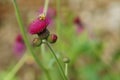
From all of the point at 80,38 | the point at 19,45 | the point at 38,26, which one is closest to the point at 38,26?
the point at 38,26

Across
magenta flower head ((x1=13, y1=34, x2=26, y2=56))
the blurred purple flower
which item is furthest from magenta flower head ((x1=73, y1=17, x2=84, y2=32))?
magenta flower head ((x1=13, y1=34, x2=26, y2=56))

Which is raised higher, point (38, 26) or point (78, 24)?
point (38, 26)

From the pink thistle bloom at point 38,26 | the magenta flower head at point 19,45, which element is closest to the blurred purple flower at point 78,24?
the magenta flower head at point 19,45

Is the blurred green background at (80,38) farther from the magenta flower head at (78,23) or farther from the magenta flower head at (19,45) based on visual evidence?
the magenta flower head at (19,45)

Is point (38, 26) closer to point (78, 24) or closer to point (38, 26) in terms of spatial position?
point (38, 26)

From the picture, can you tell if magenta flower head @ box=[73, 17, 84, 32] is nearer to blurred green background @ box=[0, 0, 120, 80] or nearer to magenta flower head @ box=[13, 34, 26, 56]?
blurred green background @ box=[0, 0, 120, 80]

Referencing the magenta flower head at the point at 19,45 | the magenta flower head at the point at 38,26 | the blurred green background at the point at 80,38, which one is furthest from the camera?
the blurred green background at the point at 80,38

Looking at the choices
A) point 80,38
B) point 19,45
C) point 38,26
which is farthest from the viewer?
point 80,38

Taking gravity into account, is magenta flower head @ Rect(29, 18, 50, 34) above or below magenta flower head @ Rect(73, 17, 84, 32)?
above

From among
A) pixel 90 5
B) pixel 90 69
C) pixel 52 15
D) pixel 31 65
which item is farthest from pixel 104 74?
pixel 90 5

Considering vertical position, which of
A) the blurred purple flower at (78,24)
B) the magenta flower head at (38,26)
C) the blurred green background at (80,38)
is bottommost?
the blurred green background at (80,38)

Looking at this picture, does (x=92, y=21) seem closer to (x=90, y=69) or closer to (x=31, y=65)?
(x=31, y=65)
